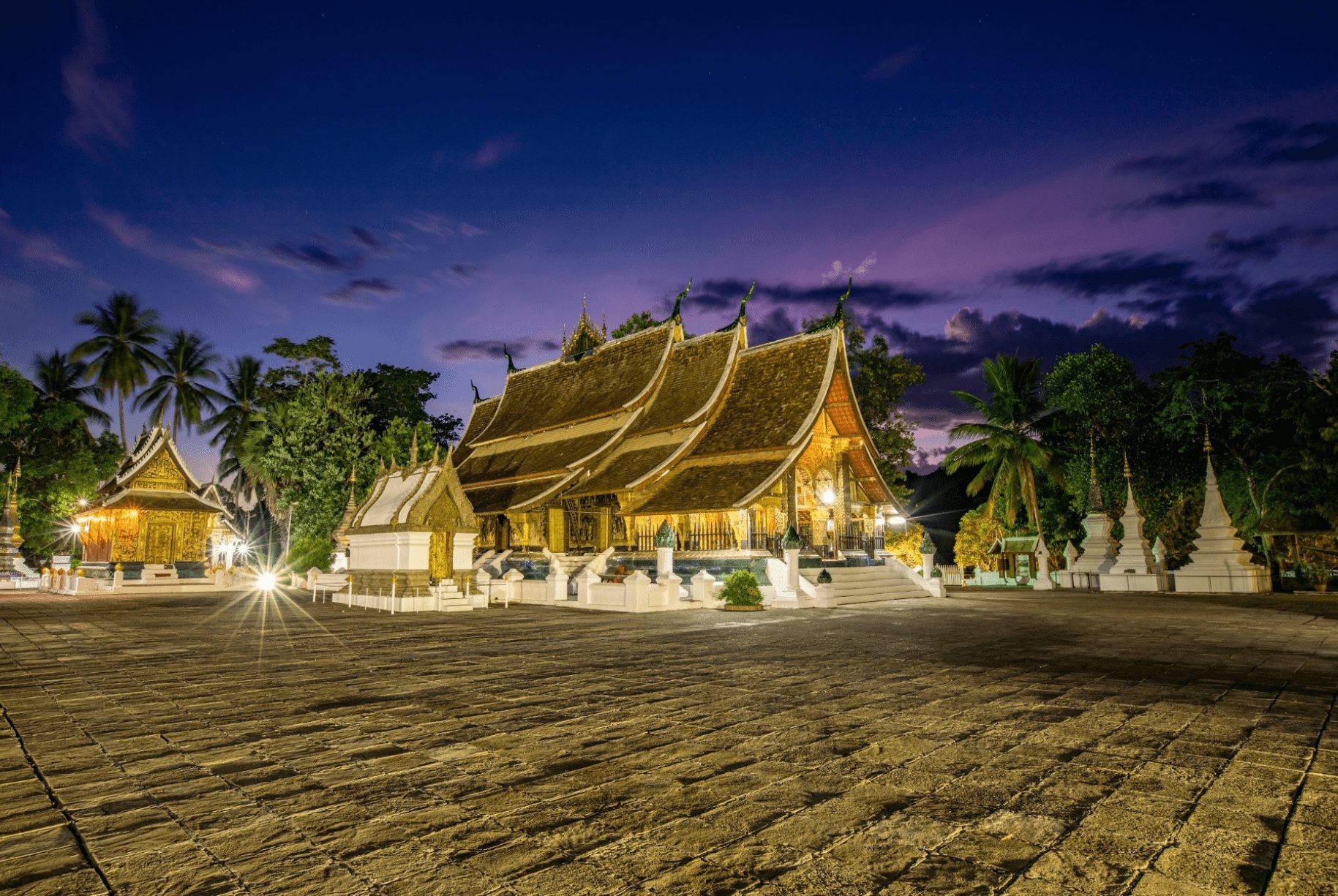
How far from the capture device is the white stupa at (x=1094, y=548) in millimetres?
24672

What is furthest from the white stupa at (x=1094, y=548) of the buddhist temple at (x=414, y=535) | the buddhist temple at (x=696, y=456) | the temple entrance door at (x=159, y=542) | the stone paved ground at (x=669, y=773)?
the temple entrance door at (x=159, y=542)

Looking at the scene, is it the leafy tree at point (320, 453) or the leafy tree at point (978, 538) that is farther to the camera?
the leafy tree at point (978, 538)

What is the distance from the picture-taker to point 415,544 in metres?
14.4

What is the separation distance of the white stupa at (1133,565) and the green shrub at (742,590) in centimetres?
1356

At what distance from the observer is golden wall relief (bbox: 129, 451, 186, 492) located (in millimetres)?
27891

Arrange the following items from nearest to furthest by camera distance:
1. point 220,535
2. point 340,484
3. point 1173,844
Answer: point 1173,844, point 340,484, point 220,535

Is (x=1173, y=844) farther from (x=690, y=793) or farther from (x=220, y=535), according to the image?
(x=220, y=535)

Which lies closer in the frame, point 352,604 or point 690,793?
point 690,793

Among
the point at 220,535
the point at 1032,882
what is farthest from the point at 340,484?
A: the point at 1032,882

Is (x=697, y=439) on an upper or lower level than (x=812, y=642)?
upper

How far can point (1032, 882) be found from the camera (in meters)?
2.35

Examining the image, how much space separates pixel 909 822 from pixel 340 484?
26.8 m

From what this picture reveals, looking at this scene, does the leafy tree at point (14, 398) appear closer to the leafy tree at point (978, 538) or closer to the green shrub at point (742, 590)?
the green shrub at point (742, 590)

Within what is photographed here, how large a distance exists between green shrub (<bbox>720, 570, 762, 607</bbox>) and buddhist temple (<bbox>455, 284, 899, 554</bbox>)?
7.16 ft
